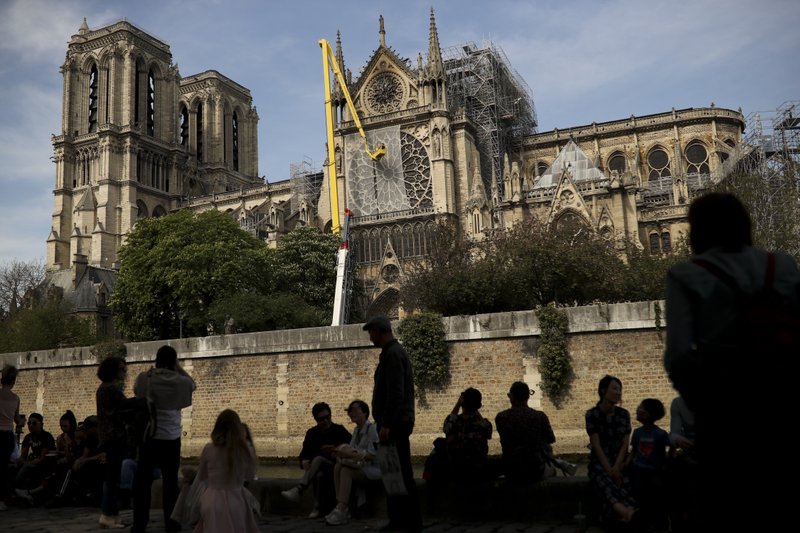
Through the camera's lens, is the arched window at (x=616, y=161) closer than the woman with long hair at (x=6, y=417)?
No

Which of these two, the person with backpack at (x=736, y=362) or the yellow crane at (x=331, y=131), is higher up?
the yellow crane at (x=331, y=131)

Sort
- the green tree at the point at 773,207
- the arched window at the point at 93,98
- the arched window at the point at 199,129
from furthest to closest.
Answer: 1. the arched window at the point at 199,129
2. the arched window at the point at 93,98
3. the green tree at the point at 773,207

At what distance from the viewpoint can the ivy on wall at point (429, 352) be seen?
63.5 ft

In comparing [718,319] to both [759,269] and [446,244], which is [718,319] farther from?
[446,244]

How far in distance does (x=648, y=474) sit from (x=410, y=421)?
2.25m

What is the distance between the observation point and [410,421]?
671cm

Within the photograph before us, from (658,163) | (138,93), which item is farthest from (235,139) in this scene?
(658,163)

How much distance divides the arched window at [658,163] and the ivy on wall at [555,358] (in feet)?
104

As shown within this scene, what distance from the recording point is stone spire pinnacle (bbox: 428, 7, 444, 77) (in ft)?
152

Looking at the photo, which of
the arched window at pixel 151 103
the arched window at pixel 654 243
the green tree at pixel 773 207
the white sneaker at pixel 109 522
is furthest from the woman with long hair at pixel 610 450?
the arched window at pixel 151 103

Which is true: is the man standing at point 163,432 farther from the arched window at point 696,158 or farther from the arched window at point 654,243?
the arched window at point 696,158

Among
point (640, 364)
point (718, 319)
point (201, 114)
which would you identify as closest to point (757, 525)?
point (718, 319)

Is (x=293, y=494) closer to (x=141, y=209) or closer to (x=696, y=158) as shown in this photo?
(x=696, y=158)

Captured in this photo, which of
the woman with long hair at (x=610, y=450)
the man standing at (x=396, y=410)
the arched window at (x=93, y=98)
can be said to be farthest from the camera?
the arched window at (x=93, y=98)
